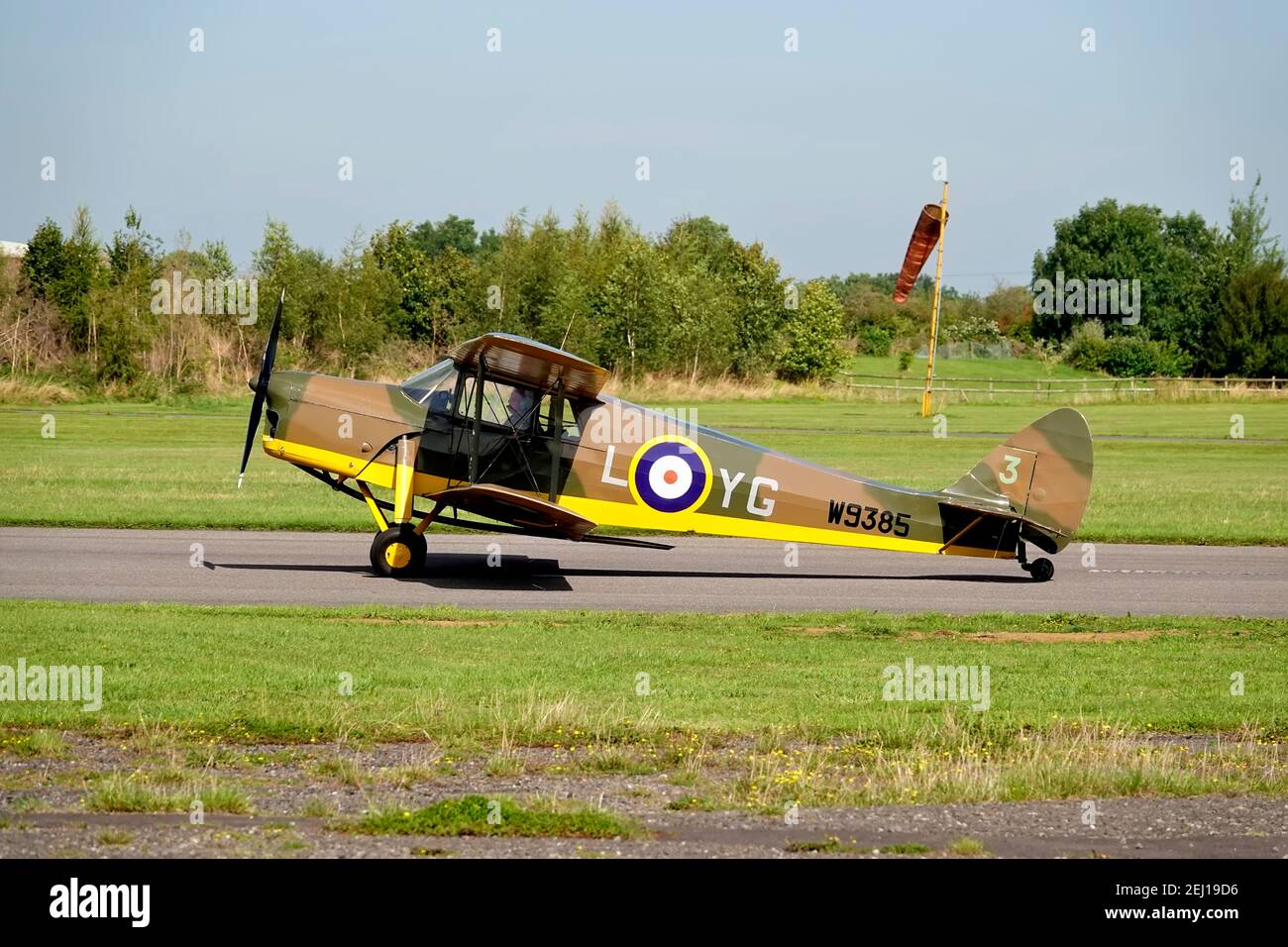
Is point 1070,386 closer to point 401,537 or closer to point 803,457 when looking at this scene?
point 803,457

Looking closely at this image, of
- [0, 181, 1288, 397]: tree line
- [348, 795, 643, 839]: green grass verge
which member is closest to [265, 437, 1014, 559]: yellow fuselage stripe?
[348, 795, 643, 839]: green grass verge

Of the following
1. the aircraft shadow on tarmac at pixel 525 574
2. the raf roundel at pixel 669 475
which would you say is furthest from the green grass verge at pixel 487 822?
the raf roundel at pixel 669 475

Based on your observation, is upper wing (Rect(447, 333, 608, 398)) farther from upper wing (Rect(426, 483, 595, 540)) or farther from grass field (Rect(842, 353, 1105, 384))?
grass field (Rect(842, 353, 1105, 384))

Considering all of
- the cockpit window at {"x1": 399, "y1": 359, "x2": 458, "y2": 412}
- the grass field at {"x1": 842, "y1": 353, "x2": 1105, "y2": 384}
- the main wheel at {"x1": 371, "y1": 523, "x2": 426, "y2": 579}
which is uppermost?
the grass field at {"x1": 842, "y1": 353, "x2": 1105, "y2": 384}

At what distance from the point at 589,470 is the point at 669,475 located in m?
1.05

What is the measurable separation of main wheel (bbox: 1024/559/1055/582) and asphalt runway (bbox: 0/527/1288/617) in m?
0.17

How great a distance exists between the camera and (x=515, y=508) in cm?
1712

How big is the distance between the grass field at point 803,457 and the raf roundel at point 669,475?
6753mm

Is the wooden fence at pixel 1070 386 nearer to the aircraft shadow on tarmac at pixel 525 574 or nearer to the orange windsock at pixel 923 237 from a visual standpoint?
the orange windsock at pixel 923 237

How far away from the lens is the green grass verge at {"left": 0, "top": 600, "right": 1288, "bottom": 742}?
10.0 m

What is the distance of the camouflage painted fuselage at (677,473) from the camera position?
17.5m

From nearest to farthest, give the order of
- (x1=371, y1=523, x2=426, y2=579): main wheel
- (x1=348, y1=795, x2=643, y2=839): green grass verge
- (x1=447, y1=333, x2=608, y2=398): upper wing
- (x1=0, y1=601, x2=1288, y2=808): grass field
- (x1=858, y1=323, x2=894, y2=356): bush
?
(x1=348, y1=795, x2=643, y2=839): green grass verge
(x1=0, y1=601, x2=1288, y2=808): grass field
(x1=447, y1=333, x2=608, y2=398): upper wing
(x1=371, y1=523, x2=426, y2=579): main wheel
(x1=858, y1=323, x2=894, y2=356): bush
